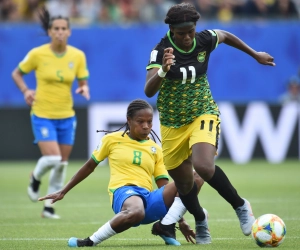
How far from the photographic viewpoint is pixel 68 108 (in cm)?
1138

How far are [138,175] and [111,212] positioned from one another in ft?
10.8

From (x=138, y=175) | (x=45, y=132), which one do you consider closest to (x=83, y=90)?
(x=45, y=132)

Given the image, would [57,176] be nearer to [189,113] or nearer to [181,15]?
[189,113]

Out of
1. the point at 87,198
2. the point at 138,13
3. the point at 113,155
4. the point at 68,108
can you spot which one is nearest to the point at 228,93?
the point at 138,13

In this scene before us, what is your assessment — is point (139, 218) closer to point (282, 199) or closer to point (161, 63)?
point (161, 63)

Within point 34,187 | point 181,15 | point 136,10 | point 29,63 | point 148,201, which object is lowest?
point 34,187

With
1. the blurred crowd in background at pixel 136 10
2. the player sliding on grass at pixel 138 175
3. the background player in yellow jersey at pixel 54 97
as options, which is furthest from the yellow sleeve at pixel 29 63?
the blurred crowd in background at pixel 136 10

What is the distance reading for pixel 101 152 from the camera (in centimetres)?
796

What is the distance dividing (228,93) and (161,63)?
15961mm

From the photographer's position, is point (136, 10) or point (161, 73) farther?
point (136, 10)

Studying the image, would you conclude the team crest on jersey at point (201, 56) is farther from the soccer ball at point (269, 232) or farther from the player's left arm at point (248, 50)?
the soccer ball at point (269, 232)

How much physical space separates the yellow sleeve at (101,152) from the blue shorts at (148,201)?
354 millimetres

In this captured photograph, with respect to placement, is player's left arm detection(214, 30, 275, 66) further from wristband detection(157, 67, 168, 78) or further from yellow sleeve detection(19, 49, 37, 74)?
yellow sleeve detection(19, 49, 37, 74)

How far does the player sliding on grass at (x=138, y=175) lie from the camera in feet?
25.4
